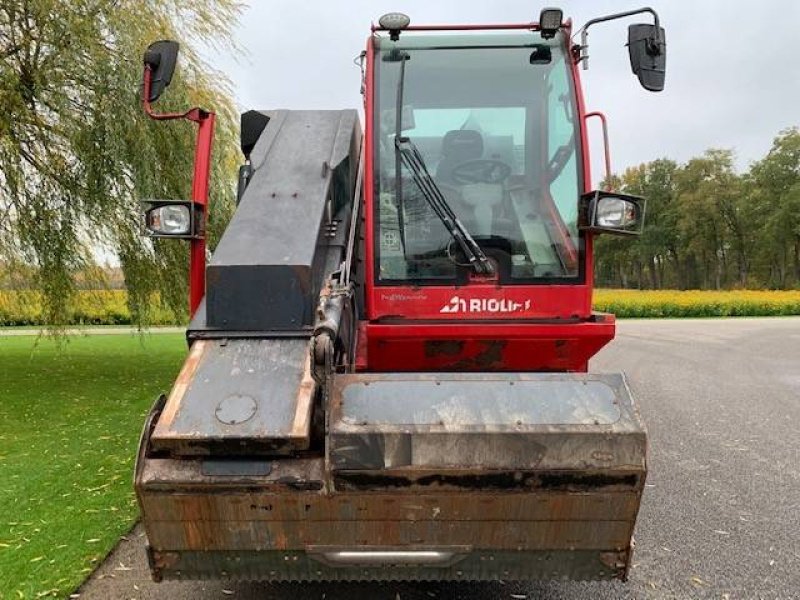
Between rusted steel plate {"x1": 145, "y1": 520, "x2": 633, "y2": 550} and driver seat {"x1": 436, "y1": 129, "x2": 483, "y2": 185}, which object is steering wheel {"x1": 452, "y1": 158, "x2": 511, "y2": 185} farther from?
rusted steel plate {"x1": 145, "y1": 520, "x2": 633, "y2": 550}

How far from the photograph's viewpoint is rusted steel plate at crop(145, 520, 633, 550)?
2426 mm

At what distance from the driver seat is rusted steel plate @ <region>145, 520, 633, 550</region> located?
180cm

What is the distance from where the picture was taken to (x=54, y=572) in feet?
11.7

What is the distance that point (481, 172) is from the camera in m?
3.59

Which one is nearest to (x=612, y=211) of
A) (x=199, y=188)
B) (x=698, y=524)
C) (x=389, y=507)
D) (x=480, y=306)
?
(x=480, y=306)

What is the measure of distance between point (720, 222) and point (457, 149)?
174 feet

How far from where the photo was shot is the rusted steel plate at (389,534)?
243cm

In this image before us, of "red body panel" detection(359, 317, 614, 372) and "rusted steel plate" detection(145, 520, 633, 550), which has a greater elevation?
"red body panel" detection(359, 317, 614, 372)

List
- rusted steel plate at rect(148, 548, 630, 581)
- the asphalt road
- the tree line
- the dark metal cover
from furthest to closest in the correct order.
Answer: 1. the tree line
2. the asphalt road
3. the dark metal cover
4. rusted steel plate at rect(148, 548, 630, 581)

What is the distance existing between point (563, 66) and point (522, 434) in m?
2.17

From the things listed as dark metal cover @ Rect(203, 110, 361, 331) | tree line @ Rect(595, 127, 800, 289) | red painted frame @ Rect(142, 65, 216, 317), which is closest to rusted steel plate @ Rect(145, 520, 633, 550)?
dark metal cover @ Rect(203, 110, 361, 331)

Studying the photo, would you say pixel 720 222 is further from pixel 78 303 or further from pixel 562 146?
pixel 562 146

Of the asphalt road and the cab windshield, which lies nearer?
the asphalt road

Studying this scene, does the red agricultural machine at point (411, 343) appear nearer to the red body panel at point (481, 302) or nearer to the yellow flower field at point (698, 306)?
the red body panel at point (481, 302)
